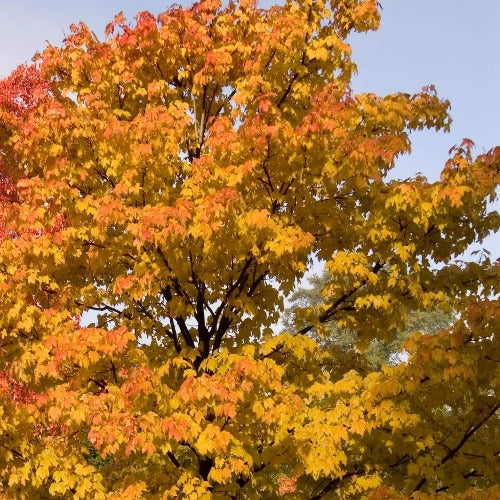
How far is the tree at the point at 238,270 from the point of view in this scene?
18.3 ft

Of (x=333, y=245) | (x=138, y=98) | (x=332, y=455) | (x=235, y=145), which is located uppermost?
(x=138, y=98)

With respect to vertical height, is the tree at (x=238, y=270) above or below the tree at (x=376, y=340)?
below

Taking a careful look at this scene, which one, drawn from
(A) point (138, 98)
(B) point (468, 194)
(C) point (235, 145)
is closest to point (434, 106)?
(B) point (468, 194)

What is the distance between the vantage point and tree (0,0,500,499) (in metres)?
5.57

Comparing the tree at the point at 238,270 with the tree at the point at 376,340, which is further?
the tree at the point at 376,340

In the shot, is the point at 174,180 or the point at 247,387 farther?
the point at 174,180

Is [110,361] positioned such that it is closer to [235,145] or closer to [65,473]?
[65,473]

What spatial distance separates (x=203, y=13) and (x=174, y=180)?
93.3 inches

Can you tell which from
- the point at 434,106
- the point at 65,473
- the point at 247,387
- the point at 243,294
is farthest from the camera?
the point at 434,106

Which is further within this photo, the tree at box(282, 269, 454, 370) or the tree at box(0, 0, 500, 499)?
the tree at box(282, 269, 454, 370)

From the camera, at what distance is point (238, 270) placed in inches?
279

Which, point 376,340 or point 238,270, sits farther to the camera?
point 376,340

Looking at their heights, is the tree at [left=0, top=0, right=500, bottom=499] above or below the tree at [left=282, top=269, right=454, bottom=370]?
below

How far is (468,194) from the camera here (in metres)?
6.22
